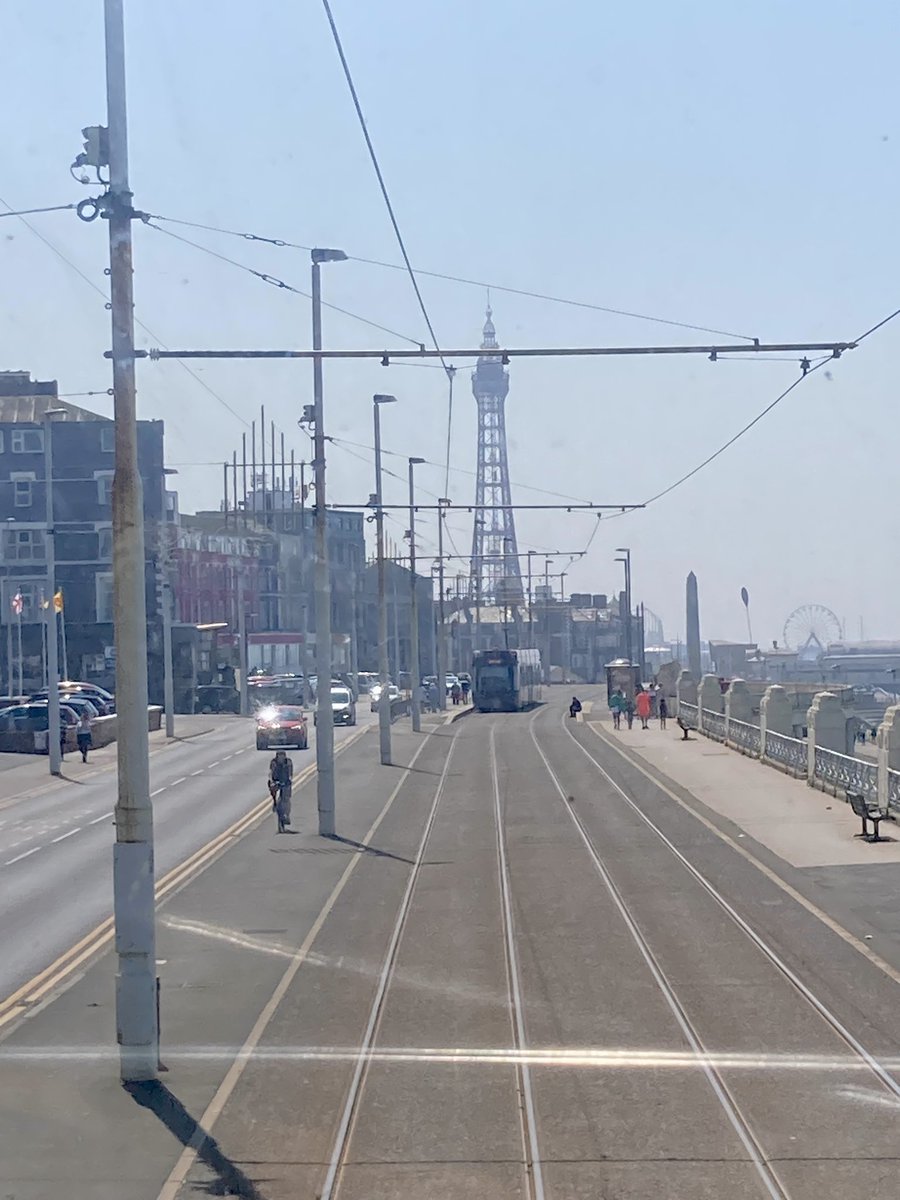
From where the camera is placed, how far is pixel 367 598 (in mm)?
123250

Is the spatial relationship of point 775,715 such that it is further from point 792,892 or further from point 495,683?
point 495,683

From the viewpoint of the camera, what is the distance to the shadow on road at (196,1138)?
26.5 ft

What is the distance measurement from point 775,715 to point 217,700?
1730 inches

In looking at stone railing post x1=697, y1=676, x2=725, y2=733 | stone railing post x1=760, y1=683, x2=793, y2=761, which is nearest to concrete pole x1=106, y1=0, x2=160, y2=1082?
stone railing post x1=760, y1=683, x2=793, y2=761

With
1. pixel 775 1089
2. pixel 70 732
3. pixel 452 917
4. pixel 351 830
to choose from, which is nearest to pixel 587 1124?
pixel 775 1089

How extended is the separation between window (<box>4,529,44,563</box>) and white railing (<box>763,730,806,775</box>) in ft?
153

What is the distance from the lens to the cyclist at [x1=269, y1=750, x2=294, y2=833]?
25.8m

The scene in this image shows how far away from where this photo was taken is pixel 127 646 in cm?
1083

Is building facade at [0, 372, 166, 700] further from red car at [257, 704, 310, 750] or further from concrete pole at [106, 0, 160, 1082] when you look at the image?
concrete pole at [106, 0, 160, 1082]

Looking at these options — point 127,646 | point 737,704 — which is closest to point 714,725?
point 737,704

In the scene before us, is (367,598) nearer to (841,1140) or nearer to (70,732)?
(70,732)

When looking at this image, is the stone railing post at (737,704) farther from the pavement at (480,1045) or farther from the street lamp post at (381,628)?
the pavement at (480,1045)

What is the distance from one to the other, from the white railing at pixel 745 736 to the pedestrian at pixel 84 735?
1949cm

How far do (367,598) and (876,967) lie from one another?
110 meters
